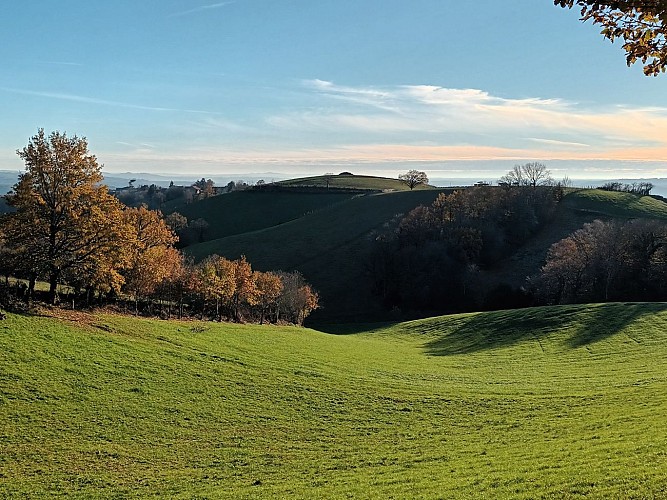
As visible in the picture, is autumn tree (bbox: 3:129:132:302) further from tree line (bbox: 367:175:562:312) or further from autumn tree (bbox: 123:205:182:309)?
tree line (bbox: 367:175:562:312)

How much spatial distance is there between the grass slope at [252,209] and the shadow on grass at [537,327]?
310 ft

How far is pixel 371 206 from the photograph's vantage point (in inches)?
5167

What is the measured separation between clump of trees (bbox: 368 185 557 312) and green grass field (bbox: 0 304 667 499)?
155ft

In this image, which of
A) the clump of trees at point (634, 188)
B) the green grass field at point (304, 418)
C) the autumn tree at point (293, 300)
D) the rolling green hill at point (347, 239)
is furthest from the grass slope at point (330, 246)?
the green grass field at point (304, 418)

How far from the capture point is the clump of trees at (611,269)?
241 ft

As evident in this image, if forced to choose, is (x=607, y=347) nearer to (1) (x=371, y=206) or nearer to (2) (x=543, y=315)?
(2) (x=543, y=315)

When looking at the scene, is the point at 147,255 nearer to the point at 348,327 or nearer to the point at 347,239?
the point at 348,327

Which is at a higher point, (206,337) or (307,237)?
(307,237)

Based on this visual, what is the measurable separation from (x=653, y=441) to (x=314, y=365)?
70.8 feet

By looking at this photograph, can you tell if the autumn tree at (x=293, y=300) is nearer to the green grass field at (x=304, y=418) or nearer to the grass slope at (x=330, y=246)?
the grass slope at (x=330, y=246)

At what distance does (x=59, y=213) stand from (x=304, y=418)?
2270 centimetres

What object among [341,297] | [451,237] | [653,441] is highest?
[451,237]

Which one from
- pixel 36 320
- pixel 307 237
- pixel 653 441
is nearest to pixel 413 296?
pixel 307 237

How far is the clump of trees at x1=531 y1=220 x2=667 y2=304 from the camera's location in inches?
2894
